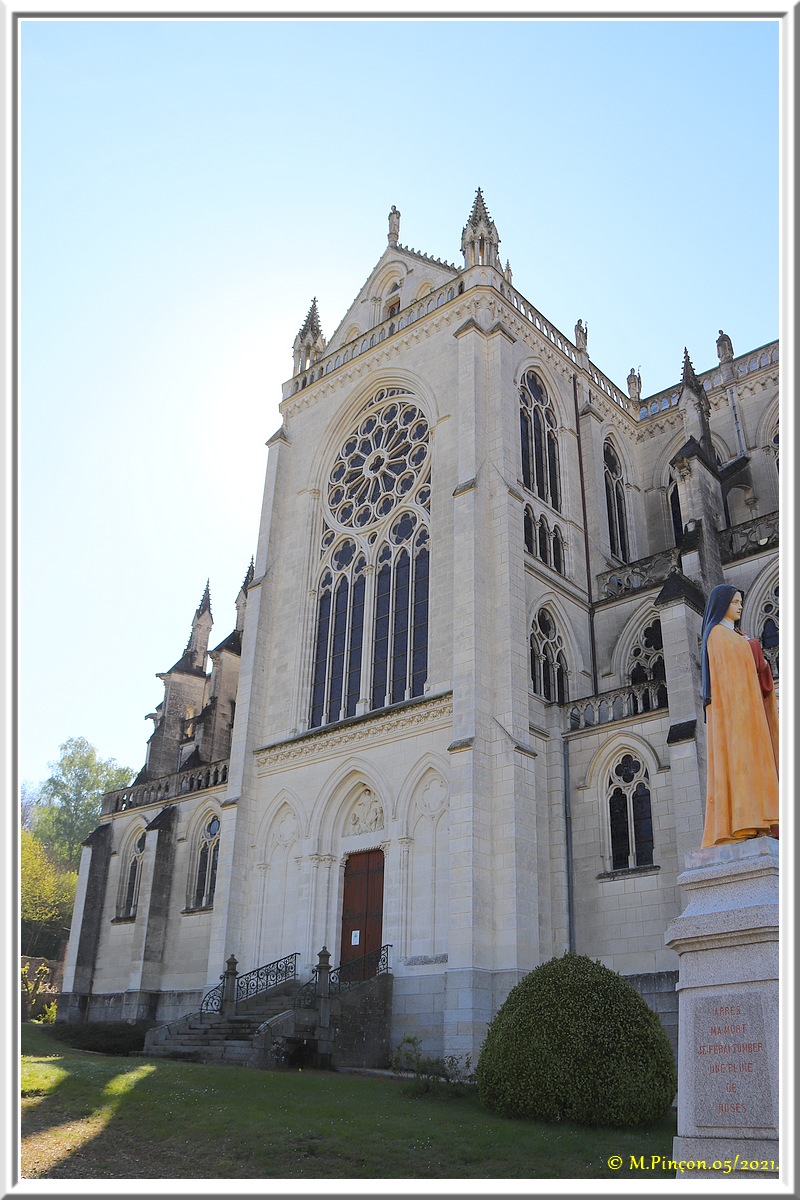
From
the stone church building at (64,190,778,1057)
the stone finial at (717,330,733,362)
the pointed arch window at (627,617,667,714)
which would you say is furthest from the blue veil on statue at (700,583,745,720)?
the stone finial at (717,330,733,362)

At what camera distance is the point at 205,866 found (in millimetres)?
28828

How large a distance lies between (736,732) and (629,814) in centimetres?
1176

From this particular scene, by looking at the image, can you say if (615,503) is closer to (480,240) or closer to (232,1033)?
(480,240)

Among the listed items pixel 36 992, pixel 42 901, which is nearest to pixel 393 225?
pixel 36 992

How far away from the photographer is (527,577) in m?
24.3

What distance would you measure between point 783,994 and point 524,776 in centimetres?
1412

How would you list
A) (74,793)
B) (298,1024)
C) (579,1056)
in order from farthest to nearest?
(74,793)
(298,1024)
(579,1056)

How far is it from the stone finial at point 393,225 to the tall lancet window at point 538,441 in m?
9.31

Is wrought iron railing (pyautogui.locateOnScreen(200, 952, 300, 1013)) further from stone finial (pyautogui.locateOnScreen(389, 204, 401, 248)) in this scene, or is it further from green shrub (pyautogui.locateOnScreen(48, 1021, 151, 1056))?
stone finial (pyautogui.locateOnScreen(389, 204, 401, 248))

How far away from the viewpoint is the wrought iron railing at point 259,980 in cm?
2242

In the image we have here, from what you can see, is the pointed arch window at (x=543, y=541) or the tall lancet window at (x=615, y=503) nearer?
the pointed arch window at (x=543, y=541)

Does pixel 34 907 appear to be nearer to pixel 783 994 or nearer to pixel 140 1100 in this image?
pixel 140 1100

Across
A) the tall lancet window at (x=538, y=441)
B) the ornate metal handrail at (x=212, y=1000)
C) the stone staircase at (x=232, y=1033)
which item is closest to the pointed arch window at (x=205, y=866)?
the ornate metal handrail at (x=212, y=1000)

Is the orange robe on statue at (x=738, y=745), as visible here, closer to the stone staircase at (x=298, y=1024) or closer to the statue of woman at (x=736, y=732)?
the statue of woman at (x=736, y=732)
